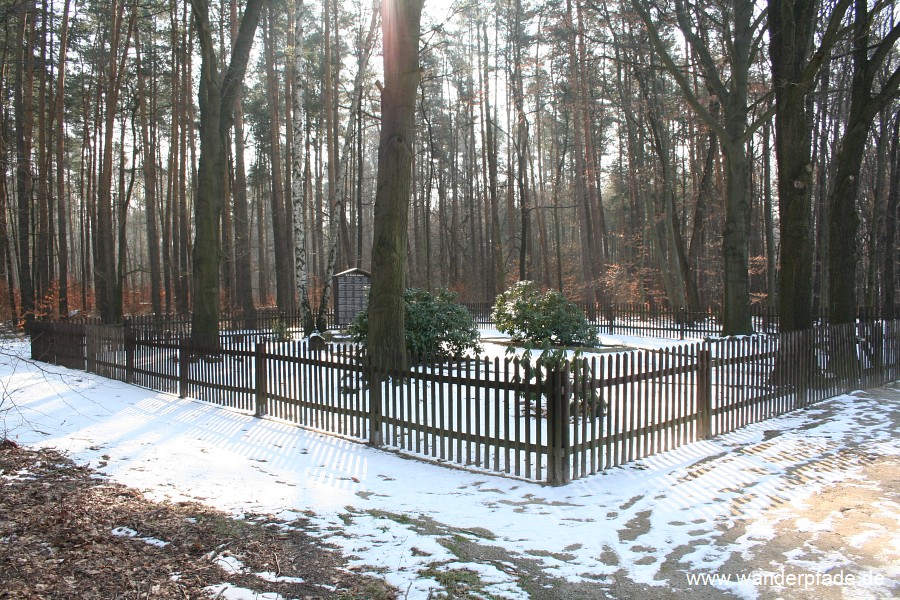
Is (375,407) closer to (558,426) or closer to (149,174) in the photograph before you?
(558,426)

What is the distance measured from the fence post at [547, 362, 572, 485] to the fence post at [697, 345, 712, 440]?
107 inches

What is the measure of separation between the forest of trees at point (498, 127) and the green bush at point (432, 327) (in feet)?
13.1

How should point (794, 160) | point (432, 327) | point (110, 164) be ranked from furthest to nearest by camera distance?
1. point (110, 164)
2. point (432, 327)
3. point (794, 160)

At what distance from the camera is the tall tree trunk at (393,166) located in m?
10.1

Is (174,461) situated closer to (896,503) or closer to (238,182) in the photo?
(896,503)

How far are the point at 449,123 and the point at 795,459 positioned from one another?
120ft

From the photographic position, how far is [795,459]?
273 inches

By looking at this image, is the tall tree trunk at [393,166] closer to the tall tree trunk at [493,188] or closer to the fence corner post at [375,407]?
the fence corner post at [375,407]

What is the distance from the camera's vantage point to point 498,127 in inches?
1205

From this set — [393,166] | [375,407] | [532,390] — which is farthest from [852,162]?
[375,407]

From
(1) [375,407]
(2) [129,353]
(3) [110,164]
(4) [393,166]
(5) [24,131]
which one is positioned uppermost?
(5) [24,131]

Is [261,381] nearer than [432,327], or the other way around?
[261,381]

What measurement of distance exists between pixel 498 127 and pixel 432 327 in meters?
20.1

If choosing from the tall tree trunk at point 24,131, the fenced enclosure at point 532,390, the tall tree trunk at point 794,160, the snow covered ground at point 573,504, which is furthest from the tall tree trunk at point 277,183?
the tall tree trunk at point 794,160
